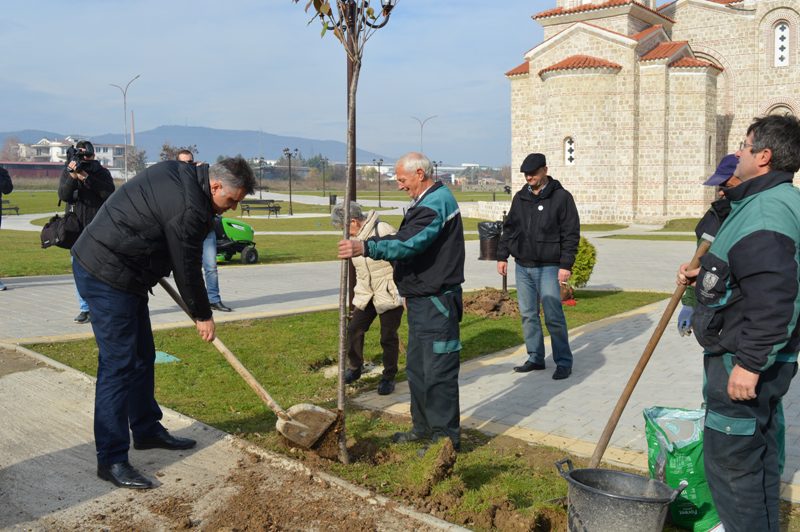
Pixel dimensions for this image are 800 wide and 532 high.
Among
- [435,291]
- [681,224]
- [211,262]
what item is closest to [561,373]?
[435,291]

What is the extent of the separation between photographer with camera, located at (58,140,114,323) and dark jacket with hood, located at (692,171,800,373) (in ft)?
23.7

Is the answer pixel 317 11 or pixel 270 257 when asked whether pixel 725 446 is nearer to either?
pixel 317 11

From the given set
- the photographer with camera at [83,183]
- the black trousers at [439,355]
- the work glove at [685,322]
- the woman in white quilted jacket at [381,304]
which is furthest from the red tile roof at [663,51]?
the black trousers at [439,355]

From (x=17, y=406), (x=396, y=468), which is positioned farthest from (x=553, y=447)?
(x=17, y=406)

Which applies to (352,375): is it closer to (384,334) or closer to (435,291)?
(384,334)

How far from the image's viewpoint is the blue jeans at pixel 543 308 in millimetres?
6977

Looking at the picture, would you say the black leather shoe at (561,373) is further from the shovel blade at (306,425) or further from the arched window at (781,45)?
the arched window at (781,45)

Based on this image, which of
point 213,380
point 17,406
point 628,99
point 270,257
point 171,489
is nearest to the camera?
point 171,489

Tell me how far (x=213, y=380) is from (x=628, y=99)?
107 feet

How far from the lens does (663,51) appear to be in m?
35.1

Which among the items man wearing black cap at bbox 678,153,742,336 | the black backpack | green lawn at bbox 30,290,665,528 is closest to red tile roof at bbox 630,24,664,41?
green lawn at bbox 30,290,665,528

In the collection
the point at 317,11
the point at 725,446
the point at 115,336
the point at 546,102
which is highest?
the point at 546,102

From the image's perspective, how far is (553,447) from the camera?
5.03 m

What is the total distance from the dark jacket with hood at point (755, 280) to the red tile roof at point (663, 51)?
3455cm
